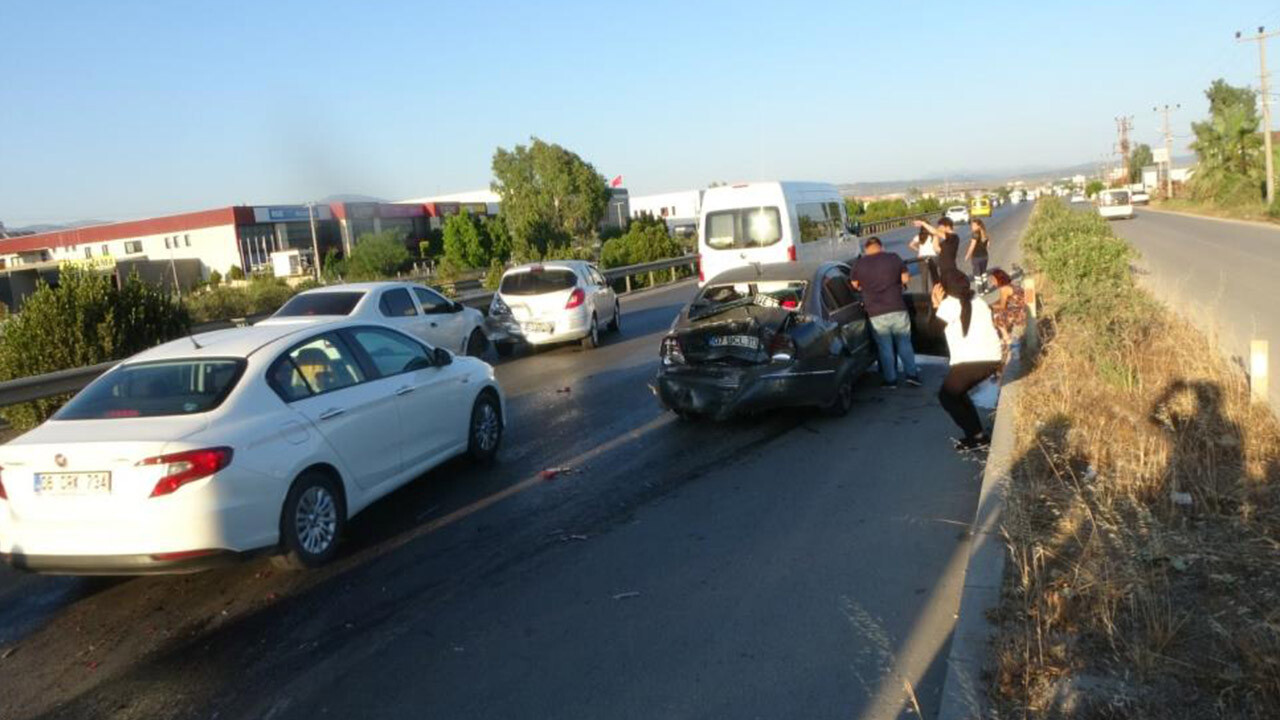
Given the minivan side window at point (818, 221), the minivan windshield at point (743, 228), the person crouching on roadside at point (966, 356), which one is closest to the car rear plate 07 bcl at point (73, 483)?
the person crouching on roadside at point (966, 356)

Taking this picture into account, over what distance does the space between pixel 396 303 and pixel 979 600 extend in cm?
1072

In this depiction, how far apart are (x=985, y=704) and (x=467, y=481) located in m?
5.18

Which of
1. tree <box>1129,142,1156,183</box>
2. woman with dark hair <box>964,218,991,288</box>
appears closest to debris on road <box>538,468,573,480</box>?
woman with dark hair <box>964,218,991,288</box>

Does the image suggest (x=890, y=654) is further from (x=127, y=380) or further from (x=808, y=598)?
(x=127, y=380)

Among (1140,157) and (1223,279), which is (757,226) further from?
(1140,157)

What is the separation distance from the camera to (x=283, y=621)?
213 inches

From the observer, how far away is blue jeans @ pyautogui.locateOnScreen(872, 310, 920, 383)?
10875 mm

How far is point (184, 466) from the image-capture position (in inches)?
212

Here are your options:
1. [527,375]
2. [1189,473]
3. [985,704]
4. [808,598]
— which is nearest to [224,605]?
[808,598]

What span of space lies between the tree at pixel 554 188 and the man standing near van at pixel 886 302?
245 feet

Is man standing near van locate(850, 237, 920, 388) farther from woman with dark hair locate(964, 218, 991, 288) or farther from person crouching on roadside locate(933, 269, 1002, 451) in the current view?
woman with dark hair locate(964, 218, 991, 288)

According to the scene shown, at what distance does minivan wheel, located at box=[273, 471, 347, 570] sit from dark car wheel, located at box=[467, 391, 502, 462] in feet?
6.77

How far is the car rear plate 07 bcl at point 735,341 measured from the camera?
9.36m

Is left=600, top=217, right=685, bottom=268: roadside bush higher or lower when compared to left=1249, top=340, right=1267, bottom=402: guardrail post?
higher
